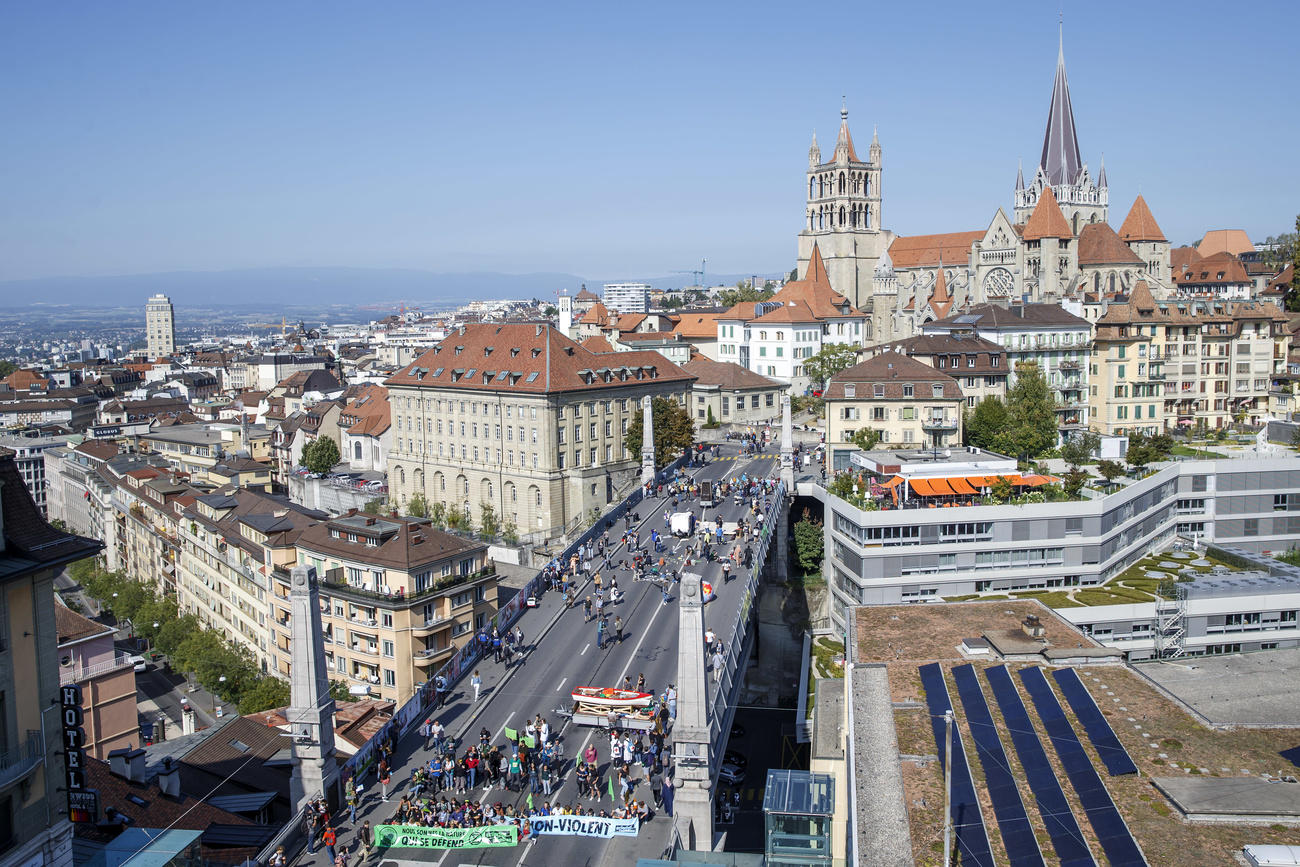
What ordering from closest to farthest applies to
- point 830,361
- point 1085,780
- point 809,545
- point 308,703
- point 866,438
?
point 1085,780 → point 308,703 → point 809,545 → point 866,438 → point 830,361

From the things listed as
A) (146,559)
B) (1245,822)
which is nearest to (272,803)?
(1245,822)

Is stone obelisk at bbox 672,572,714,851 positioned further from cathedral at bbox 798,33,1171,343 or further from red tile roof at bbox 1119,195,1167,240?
red tile roof at bbox 1119,195,1167,240

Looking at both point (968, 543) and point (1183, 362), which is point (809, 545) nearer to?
point (968, 543)

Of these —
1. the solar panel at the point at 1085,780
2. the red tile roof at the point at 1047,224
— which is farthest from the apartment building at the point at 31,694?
the red tile roof at the point at 1047,224

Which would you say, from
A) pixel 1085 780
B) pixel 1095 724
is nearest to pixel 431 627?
pixel 1095 724

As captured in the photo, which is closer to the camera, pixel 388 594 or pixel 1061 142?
pixel 388 594

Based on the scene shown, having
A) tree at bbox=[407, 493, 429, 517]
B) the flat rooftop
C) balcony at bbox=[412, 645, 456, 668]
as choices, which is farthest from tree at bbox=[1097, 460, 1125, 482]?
tree at bbox=[407, 493, 429, 517]

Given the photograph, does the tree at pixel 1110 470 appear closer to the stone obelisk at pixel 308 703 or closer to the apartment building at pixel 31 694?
the stone obelisk at pixel 308 703
